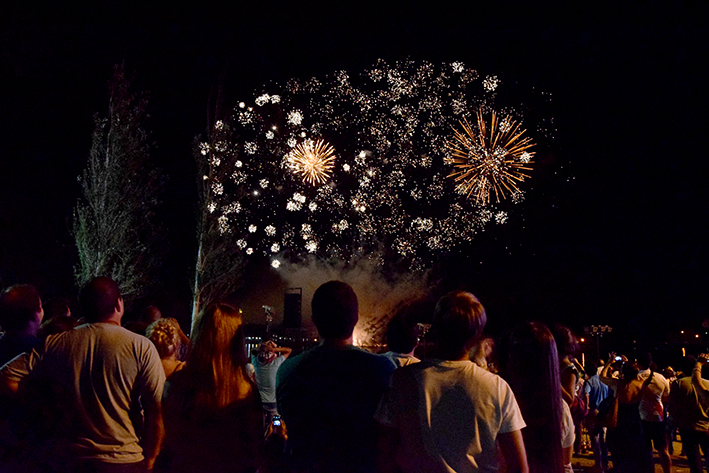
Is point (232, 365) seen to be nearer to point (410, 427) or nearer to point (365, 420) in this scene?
point (365, 420)

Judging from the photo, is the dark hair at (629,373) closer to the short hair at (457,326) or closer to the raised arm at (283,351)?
the raised arm at (283,351)

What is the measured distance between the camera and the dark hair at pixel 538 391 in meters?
2.92

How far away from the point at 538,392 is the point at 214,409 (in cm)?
179

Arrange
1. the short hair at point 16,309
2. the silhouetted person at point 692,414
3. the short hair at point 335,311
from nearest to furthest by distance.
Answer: the short hair at point 335,311
the short hair at point 16,309
the silhouetted person at point 692,414

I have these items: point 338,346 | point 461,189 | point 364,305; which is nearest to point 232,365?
point 338,346

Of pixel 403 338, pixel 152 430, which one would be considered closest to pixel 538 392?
pixel 403 338

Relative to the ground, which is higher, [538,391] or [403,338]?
[403,338]

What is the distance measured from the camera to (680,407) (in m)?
7.71

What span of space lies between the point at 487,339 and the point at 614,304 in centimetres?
3745

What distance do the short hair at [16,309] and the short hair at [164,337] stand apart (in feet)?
2.67

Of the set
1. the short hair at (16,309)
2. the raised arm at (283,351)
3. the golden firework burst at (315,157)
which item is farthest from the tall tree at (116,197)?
the short hair at (16,309)

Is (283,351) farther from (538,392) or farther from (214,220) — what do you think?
(214,220)

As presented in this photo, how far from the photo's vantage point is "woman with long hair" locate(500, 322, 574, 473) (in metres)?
2.92

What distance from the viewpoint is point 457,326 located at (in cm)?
257
